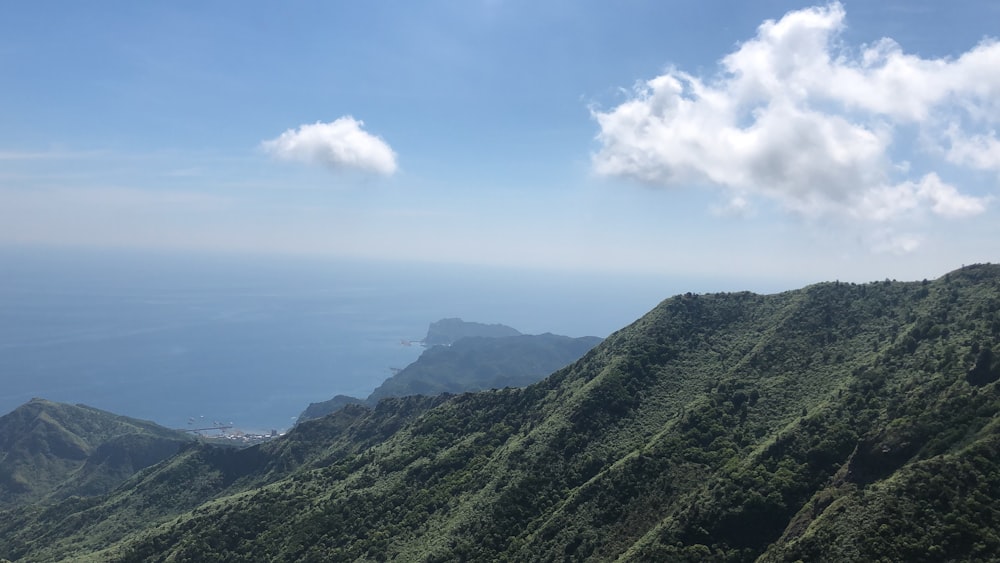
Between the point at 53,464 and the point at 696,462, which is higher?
the point at 696,462

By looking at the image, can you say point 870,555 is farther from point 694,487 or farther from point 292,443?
point 292,443

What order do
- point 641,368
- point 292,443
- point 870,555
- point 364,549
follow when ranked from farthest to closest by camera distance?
1. point 292,443
2. point 641,368
3. point 364,549
4. point 870,555

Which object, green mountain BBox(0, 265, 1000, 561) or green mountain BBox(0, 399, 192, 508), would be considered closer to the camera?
green mountain BBox(0, 265, 1000, 561)

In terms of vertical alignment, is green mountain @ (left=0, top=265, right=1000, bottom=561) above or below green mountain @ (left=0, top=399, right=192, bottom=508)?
above

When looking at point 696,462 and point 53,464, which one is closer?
point 696,462

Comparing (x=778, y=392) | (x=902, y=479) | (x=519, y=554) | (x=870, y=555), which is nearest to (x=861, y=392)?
(x=778, y=392)

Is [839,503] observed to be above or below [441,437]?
above

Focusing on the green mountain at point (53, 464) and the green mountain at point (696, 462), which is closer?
the green mountain at point (696, 462)

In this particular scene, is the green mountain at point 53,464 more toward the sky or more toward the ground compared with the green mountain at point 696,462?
more toward the ground
